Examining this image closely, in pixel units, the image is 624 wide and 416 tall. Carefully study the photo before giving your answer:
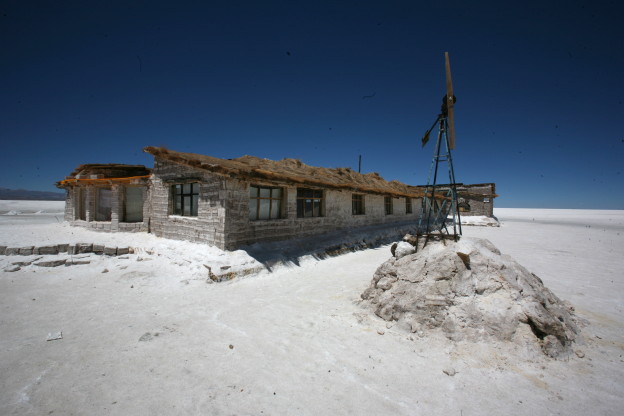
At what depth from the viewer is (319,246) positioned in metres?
11.2

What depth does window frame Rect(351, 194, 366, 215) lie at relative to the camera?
15.6 meters

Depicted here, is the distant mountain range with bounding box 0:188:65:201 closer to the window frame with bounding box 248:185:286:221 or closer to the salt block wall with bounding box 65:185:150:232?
the salt block wall with bounding box 65:185:150:232

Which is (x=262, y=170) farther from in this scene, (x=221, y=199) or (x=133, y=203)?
(x=133, y=203)

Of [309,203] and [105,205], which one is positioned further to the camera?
[105,205]

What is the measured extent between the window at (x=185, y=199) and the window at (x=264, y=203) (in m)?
2.18

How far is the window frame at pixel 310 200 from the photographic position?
11.9 meters

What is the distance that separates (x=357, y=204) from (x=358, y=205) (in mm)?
138

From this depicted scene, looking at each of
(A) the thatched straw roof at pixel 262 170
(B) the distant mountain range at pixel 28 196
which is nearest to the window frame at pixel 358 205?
(A) the thatched straw roof at pixel 262 170

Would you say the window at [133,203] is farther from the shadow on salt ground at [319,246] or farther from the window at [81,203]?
the shadow on salt ground at [319,246]

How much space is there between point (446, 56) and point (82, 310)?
30.2 feet

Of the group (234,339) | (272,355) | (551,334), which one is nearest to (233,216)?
(234,339)

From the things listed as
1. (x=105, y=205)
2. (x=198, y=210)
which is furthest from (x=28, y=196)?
(x=198, y=210)

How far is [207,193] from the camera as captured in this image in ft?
30.1

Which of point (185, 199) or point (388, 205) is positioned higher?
point (185, 199)
